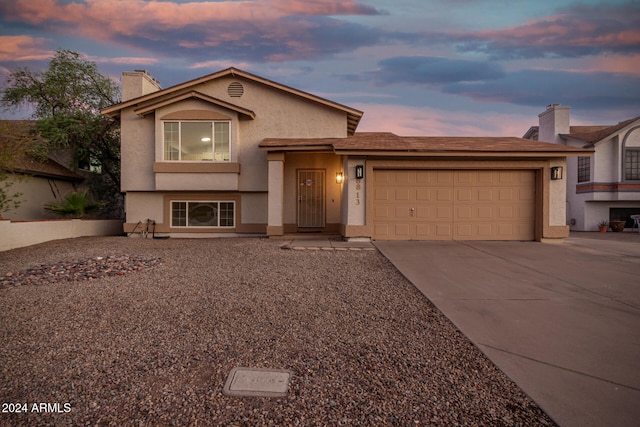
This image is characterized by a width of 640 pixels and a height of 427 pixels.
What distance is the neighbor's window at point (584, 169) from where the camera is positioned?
56.3 feet

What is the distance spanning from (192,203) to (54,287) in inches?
303

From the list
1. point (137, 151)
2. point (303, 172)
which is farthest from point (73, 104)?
point (303, 172)

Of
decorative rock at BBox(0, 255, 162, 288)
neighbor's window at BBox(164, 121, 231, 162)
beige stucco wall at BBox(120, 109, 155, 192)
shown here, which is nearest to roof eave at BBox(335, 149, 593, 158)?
neighbor's window at BBox(164, 121, 231, 162)

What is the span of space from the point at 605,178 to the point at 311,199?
16.0 metres

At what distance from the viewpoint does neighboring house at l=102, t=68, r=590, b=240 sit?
409 inches

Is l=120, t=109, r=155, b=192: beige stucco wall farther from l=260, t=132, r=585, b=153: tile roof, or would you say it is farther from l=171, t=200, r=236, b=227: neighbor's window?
l=260, t=132, r=585, b=153: tile roof

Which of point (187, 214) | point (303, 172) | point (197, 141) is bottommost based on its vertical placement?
point (187, 214)

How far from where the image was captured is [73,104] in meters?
16.3

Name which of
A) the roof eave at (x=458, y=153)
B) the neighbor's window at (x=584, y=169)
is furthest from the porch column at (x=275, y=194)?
the neighbor's window at (x=584, y=169)

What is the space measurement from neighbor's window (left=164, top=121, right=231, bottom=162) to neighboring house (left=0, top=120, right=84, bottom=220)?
5.55 meters

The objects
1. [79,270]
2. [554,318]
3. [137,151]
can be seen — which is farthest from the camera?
[137,151]

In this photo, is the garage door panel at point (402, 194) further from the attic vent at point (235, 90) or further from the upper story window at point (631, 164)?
the upper story window at point (631, 164)

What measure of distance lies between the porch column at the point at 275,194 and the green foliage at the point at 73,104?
10476 millimetres

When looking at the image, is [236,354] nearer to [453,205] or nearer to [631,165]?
[453,205]
